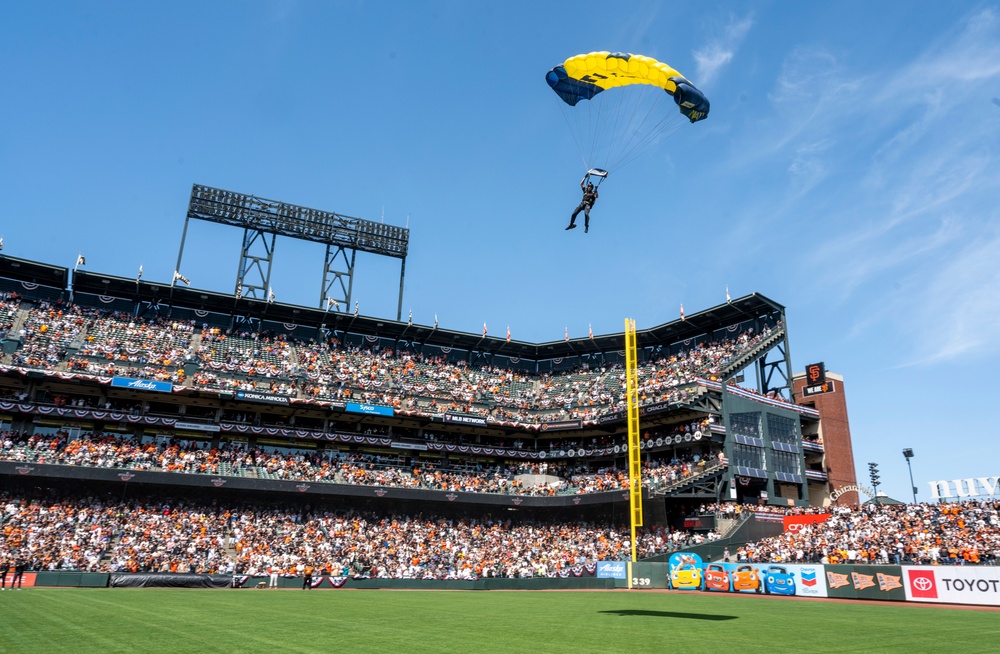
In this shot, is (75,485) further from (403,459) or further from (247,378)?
(403,459)

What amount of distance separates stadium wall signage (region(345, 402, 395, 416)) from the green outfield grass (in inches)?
1108

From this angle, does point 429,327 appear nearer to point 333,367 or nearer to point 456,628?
point 333,367

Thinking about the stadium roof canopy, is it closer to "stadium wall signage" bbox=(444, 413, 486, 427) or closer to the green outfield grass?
"stadium wall signage" bbox=(444, 413, 486, 427)

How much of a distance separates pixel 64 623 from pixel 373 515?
116 feet

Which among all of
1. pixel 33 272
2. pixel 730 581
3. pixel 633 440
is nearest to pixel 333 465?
pixel 633 440

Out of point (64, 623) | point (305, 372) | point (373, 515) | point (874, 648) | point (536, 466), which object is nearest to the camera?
point (874, 648)

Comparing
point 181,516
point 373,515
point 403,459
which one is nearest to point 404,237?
point 403,459

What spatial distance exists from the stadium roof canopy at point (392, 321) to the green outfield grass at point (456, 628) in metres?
35.7

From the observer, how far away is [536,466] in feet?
193

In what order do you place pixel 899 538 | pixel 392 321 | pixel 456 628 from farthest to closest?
1. pixel 392 321
2. pixel 899 538
3. pixel 456 628

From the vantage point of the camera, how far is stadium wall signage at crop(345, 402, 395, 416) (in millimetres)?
50812

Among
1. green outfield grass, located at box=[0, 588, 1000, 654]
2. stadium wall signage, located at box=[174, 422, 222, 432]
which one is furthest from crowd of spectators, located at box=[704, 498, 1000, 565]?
stadium wall signage, located at box=[174, 422, 222, 432]

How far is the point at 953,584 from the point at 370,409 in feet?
122

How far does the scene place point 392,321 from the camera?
6112 cm
